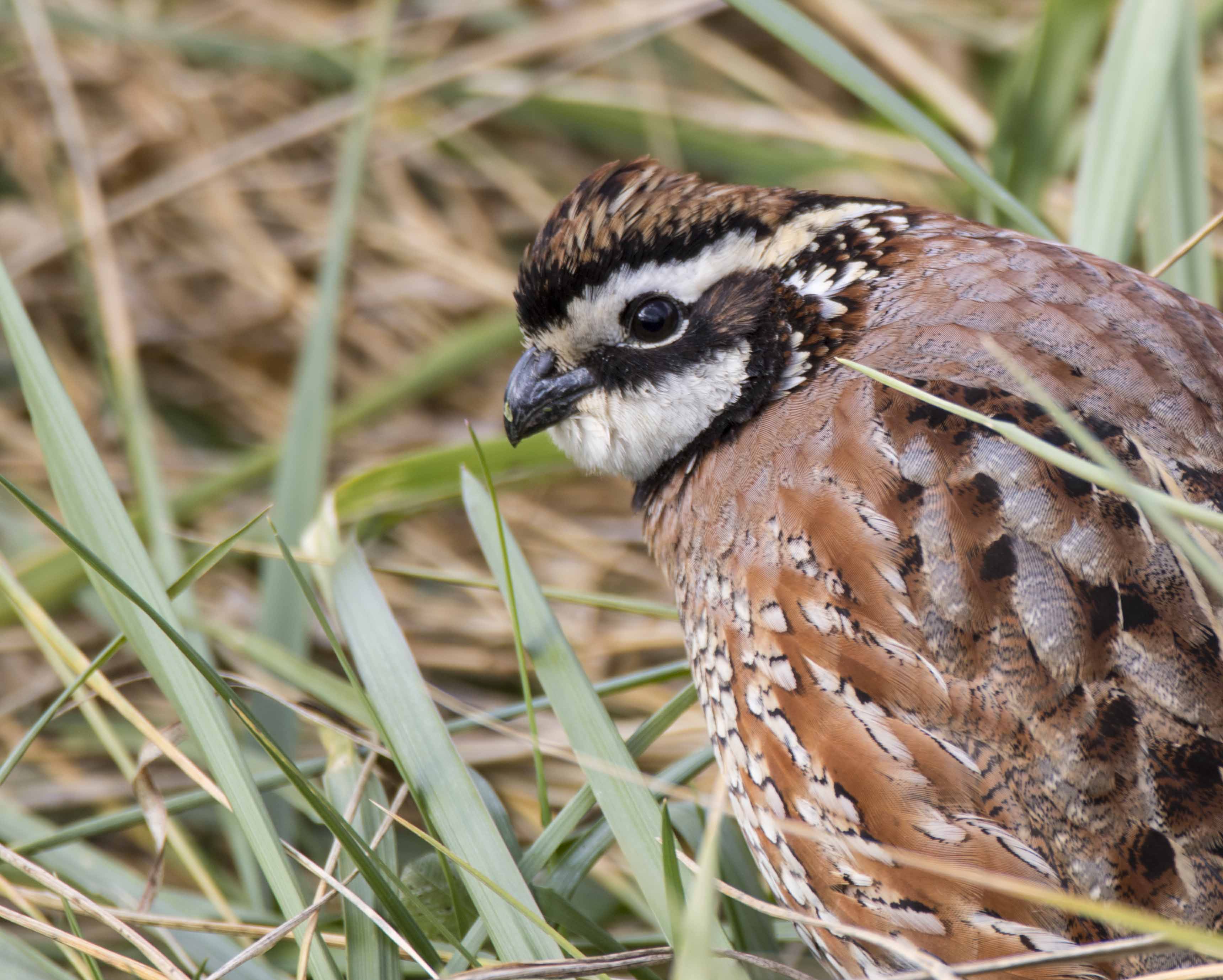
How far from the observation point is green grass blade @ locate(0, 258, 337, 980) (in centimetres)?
186

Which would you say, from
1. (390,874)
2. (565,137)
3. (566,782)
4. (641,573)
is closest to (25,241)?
(565,137)

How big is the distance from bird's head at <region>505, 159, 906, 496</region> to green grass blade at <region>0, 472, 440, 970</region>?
89 centimetres

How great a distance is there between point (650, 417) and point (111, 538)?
98 centimetres

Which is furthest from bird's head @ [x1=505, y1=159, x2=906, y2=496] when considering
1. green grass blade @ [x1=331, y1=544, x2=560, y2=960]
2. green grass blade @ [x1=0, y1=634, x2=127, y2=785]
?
green grass blade @ [x1=0, y1=634, x2=127, y2=785]

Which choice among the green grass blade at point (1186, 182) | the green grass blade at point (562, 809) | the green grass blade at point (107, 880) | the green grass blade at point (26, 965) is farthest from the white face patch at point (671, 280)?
the green grass blade at point (26, 965)

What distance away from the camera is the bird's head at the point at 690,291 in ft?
7.06

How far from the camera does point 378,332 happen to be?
15.2 feet

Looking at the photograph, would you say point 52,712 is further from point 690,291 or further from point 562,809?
point 690,291

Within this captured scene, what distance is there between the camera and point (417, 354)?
4430 mm

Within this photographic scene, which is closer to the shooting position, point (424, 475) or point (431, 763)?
point (431, 763)

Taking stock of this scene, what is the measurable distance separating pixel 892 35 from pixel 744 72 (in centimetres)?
64

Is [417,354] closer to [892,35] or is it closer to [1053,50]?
[892,35]

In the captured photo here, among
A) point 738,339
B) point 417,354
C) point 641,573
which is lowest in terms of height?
point 738,339

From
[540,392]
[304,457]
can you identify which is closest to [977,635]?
[540,392]
